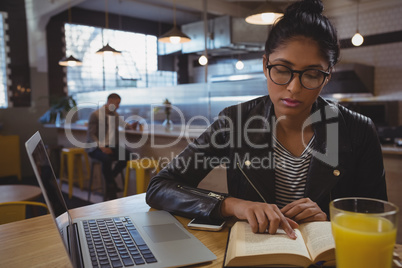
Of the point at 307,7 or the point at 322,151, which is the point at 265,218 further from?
the point at 307,7

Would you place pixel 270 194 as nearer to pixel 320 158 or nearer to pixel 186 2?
pixel 320 158

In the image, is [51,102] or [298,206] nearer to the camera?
[298,206]

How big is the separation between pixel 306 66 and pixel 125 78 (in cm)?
852

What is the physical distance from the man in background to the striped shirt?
138 inches

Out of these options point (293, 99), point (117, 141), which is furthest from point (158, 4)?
point (293, 99)

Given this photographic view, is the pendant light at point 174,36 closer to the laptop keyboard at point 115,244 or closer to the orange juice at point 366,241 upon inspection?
the laptop keyboard at point 115,244

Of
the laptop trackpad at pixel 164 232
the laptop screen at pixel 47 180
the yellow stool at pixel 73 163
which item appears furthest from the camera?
the yellow stool at pixel 73 163

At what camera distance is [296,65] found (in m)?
1.18

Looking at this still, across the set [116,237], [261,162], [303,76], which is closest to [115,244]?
[116,237]

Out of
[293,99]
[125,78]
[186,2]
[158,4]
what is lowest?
[293,99]

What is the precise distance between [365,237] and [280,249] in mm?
219

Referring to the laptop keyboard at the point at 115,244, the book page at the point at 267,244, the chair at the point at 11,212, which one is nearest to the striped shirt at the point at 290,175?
the book page at the point at 267,244

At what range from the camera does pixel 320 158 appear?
51.1 inches

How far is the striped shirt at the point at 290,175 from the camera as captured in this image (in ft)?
4.39
